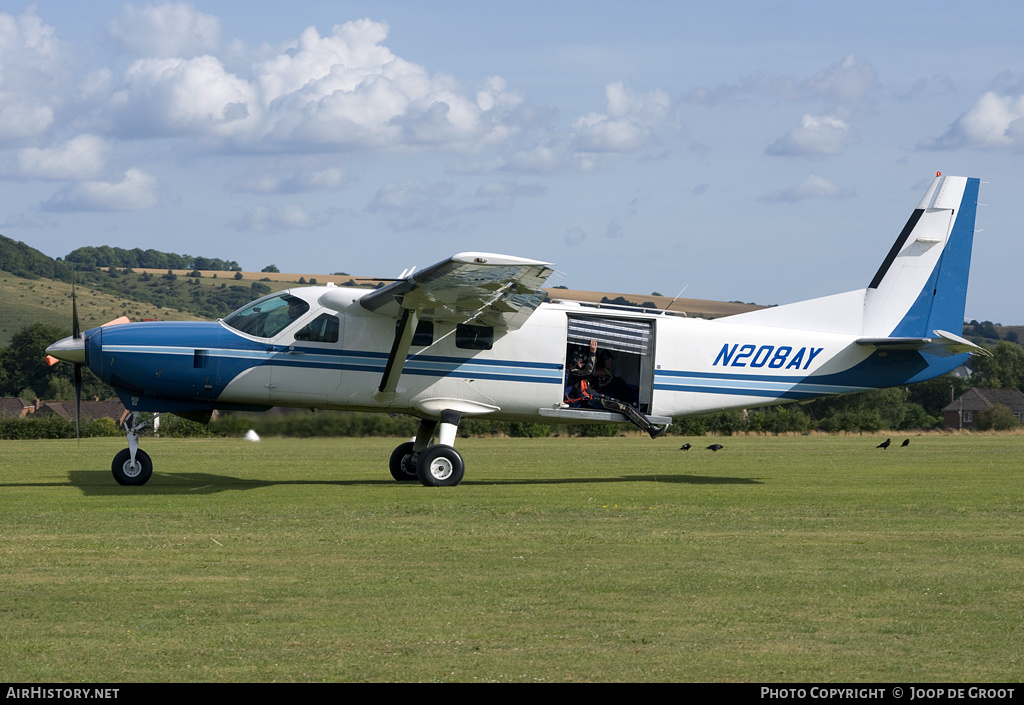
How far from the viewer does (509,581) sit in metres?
8.69

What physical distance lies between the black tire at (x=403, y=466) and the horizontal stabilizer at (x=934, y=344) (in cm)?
839

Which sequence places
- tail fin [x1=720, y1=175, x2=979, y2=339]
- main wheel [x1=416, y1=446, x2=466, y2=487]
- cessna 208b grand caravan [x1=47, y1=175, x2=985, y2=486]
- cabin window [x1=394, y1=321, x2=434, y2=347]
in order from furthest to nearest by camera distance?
tail fin [x1=720, y1=175, x2=979, y2=339]
cabin window [x1=394, y1=321, x2=434, y2=347]
main wheel [x1=416, y1=446, x2=466, y2=487]
cessna 208b grand caravan [x1=47, y1=175, x2=985, y2=486]

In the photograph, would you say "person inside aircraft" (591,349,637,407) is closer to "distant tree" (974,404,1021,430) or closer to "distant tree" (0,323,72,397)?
"distant tree" (974,404,1021,430)

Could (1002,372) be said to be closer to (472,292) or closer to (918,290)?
(918,290)

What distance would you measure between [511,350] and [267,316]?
13.5 ft

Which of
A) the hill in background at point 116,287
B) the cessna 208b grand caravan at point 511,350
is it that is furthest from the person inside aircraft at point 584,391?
the hill in background at point 116,287

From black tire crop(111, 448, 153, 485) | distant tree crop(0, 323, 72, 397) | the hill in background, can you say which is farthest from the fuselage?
the hill in background

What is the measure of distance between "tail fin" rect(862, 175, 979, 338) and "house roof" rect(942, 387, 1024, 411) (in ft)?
166

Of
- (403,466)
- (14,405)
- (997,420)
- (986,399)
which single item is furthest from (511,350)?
(986,399)

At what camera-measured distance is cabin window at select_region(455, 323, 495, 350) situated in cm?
1769

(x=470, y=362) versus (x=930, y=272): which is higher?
(x=930, y=272)
